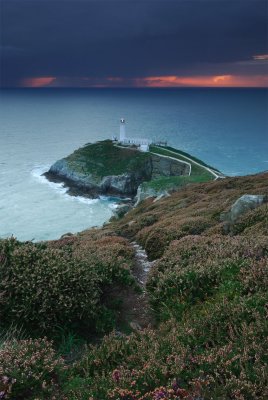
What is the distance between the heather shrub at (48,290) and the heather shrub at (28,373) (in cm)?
182

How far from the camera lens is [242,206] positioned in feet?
58.0

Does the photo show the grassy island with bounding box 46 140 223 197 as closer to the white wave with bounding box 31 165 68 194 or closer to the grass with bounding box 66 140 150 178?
the grass with bounding box 66 140 150 178

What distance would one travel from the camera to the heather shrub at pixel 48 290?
7.67 metres

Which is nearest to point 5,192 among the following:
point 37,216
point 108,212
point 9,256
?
point 37,216

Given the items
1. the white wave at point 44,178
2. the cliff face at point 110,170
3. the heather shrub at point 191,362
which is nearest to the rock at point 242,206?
the heather shrub at point 191,362

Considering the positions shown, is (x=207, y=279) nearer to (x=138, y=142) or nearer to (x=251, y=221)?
(x=251, y=221)

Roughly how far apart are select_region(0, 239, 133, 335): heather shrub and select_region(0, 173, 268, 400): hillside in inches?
0.8

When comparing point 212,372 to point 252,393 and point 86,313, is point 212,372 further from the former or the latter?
point 86,313

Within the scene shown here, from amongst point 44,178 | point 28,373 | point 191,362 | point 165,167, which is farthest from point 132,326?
point 165,167

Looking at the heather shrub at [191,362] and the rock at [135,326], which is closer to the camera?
the heather shrub at [191,362]

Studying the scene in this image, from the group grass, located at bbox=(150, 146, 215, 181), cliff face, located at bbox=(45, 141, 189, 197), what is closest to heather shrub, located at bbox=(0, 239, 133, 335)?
grass, located at bbox=(150, 146, 215, 181)

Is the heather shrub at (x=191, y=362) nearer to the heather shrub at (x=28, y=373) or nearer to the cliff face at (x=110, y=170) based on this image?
the heather shrub at (x=28, y=373)

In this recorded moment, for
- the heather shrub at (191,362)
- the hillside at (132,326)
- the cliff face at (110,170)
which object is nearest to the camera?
the heather shrub at (191,362)

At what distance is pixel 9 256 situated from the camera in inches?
345
